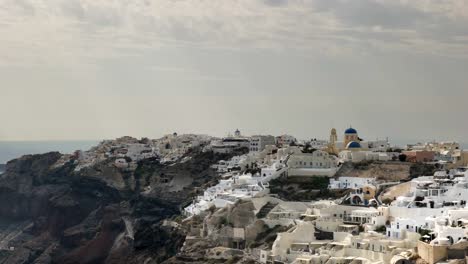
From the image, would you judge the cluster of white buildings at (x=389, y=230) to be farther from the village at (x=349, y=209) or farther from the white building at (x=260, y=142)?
the white building at (x=260, y=142)

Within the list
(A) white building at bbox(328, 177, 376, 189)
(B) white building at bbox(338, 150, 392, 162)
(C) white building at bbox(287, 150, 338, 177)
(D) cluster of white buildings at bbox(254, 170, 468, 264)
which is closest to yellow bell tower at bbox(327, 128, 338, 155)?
(B) white building at bbox(338, 150, 392, 162)

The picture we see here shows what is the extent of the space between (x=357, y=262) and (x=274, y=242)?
7.94 metres

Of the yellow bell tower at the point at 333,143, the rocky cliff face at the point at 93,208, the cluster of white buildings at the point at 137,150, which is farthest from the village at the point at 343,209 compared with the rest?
the cluster of white buildings at the point at 137,150

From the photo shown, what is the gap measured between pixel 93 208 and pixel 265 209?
135ft

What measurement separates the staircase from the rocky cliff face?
695 cm

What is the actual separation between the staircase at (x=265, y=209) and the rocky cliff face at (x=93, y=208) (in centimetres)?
695

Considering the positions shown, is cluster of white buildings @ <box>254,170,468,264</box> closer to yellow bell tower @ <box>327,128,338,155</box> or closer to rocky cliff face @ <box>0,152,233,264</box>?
rocky cliff face @ <box>0,152,233,264</box>

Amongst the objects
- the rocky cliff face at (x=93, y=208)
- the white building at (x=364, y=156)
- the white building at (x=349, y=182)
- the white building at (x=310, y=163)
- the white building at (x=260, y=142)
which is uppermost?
the white building at (x=260, y=142)

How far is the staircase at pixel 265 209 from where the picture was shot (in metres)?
58.3

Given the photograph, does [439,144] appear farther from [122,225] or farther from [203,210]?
[122,225]

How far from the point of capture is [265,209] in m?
59.5

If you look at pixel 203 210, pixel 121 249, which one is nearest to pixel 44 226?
pixel 121 249

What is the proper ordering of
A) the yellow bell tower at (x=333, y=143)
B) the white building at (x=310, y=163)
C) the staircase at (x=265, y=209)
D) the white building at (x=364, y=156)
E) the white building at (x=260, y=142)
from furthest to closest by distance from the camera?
the white building at (x=260, y=142) → the yellow bell tower at (x=333, y=143) → the white building at (x=364, y=156) → the white building at (x=310, y=163) → the staircase at (x=265, y=209)

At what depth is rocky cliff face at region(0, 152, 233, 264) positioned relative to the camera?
77.8 m
